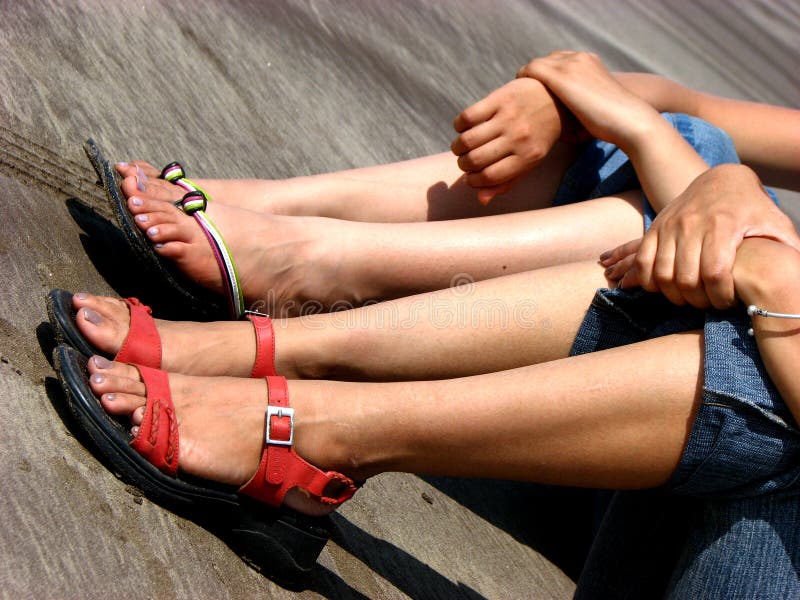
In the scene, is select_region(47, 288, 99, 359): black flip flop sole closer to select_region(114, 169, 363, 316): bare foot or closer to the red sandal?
the red sandal

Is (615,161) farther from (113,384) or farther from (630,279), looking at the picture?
(113,384)

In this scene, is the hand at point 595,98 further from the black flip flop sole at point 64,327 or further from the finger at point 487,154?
the black flip flop sole at point 64,327

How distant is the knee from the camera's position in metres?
1.65

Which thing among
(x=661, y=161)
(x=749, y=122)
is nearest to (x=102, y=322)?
(x=661, y=161)

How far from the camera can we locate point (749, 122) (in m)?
1.80

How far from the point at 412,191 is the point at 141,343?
0.66 meters

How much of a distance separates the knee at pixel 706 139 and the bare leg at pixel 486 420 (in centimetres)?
64

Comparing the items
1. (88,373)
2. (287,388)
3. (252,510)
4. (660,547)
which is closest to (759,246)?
(660,547)

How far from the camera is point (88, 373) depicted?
1176mm

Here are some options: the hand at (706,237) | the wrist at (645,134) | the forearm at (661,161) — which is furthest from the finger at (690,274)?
the wrist at (645,134)

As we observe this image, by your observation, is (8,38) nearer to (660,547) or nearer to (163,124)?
(163,124)

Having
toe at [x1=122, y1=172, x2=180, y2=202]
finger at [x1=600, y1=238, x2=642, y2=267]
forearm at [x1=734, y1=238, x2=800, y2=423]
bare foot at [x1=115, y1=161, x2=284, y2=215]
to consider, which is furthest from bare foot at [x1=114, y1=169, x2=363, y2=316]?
forearm at [x1=734, y1=238, x2=800, y2=423]

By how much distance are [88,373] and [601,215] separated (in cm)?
88

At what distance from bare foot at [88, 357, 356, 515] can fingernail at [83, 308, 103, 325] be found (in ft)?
0.25
